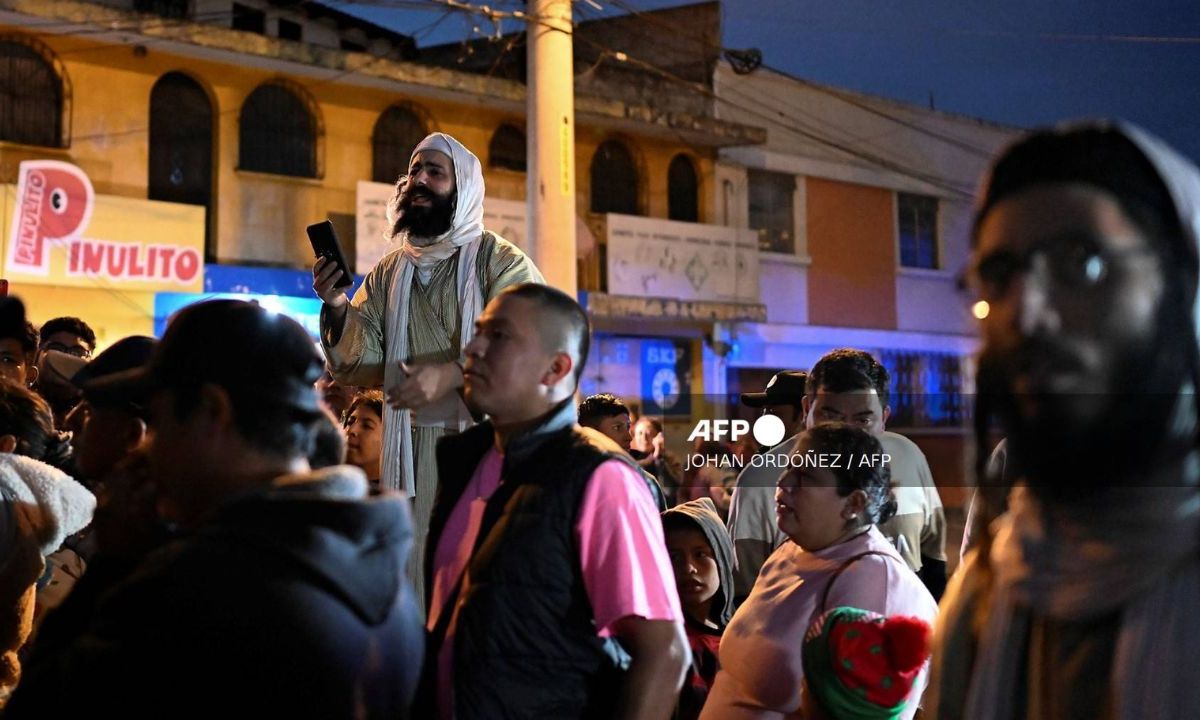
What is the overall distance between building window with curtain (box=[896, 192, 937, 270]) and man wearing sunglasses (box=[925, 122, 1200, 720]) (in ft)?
77.5

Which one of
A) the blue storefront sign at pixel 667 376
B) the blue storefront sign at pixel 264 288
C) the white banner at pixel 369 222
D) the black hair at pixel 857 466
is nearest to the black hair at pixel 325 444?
the black hair at pixel 857 466

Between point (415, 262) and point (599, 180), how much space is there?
16.3 meters

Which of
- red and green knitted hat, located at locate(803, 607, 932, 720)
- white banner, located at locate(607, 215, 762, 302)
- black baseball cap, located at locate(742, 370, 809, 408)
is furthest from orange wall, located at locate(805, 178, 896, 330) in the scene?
red and green knitted hat, located at locate(803, 607, 932, 720)

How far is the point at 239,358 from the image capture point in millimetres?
2207

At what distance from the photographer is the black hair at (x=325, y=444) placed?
233 cm

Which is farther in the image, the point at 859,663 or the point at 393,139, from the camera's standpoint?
the point at 393,139

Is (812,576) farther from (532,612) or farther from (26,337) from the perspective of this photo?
(26,337)

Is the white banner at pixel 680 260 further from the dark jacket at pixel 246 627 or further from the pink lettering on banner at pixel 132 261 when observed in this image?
→ the dark jacket at pixel 246 627

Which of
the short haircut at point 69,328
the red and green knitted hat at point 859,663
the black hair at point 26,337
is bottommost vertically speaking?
the red and green knitted hat at point 859,663

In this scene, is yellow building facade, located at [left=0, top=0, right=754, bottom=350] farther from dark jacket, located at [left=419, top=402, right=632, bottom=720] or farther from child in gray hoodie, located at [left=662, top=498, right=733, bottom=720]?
dark jacket, located at [left=419, top=402, right=632, bottom=720]

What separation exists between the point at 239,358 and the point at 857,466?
2.60 m

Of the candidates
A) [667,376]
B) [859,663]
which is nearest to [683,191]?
[667,376]

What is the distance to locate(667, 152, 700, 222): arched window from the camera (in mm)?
21312

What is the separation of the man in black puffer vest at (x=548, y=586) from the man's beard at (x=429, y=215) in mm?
1325
